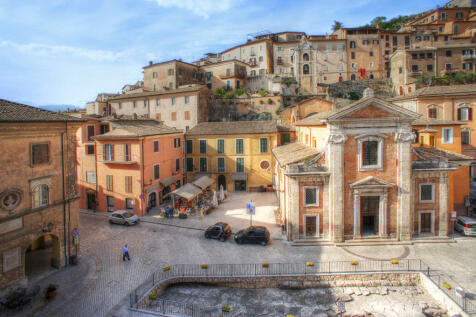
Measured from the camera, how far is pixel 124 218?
26234mm

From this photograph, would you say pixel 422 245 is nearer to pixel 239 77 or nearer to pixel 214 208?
pixel 214 208

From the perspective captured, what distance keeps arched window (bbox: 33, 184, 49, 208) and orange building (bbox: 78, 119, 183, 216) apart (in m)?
10.6

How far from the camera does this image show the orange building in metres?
28.4

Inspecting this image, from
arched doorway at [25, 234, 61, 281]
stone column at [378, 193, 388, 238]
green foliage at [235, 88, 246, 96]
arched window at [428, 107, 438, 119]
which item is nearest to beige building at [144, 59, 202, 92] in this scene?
green foliage at [235, 88, 246, 96]

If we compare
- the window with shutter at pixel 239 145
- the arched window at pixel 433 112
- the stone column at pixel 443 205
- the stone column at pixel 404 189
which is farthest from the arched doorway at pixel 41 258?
the arched window at pixel 433 112

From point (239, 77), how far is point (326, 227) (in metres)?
44.8

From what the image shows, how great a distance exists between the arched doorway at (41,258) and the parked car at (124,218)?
554 cm

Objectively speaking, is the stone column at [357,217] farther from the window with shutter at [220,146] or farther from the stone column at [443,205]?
the window with shutter at [220,146]

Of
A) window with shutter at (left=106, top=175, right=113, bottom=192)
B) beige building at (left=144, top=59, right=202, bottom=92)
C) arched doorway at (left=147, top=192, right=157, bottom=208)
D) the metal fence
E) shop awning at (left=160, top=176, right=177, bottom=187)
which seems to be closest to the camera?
the metal fence

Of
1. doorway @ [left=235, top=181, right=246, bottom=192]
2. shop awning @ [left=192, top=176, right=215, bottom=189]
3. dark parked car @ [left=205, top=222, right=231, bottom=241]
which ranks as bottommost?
dark parked car @ [left=205, top=222, right=231, bottom=241]

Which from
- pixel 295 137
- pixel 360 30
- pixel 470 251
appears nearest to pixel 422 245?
pixel 470 251

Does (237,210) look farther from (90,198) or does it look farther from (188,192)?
(90,198)

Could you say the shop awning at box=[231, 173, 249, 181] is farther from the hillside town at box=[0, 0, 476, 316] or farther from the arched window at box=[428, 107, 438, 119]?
the arched window at box=[428, 107, 438, 119]

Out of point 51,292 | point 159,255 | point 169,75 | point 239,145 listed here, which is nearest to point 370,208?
point 159,255
